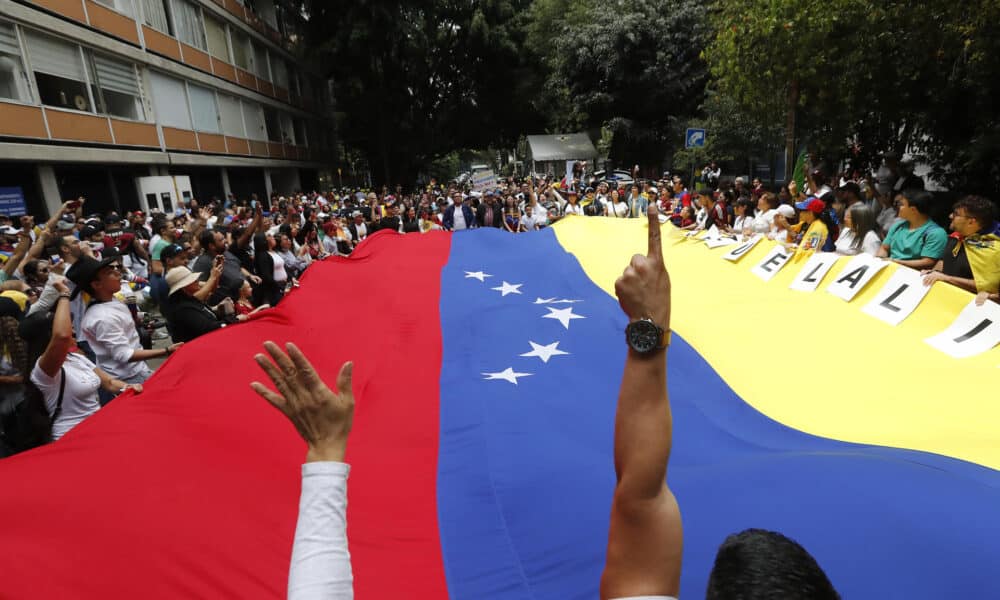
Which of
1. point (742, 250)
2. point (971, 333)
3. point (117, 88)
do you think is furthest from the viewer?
point (117, 88)

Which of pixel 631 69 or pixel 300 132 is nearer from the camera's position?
pixel 631 69

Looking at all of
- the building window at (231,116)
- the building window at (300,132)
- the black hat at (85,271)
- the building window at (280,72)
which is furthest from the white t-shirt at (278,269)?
the building window at (300,132)

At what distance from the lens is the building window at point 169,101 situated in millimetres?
18125

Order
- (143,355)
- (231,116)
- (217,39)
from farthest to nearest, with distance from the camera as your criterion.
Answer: (231,116), (217,39), (143,355)

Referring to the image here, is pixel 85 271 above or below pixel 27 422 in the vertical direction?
above

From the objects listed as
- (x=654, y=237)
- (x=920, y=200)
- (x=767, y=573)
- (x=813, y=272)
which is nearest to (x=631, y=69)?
(x=813, y=272)

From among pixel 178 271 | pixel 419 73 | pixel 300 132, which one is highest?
pixel 419 73

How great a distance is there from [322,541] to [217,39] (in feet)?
89.8

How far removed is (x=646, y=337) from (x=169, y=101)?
22.5 meters

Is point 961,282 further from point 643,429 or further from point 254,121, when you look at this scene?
point 254,121

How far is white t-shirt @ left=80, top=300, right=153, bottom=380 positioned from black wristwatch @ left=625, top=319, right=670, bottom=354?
372cm

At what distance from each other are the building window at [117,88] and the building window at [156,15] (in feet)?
7.52

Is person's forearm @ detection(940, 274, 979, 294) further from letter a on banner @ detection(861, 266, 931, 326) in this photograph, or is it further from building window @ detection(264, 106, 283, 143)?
building window @ detection(264, 106, 283, 143)

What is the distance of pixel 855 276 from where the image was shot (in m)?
4.39
